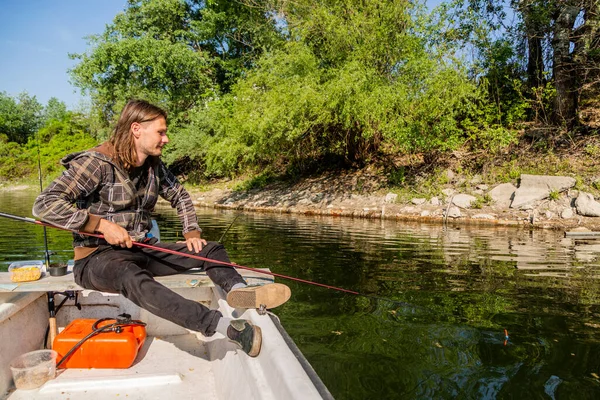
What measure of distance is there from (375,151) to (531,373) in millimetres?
16266

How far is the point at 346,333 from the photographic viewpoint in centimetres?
409

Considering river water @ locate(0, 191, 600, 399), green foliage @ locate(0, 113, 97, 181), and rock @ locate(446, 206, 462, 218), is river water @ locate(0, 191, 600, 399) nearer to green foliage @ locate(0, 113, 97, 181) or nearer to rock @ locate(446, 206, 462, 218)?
rock @ locate(446, 206, 462, 218)

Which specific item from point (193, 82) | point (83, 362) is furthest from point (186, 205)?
point (193, 82)

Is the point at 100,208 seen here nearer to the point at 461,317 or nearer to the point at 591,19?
the point at 461,317

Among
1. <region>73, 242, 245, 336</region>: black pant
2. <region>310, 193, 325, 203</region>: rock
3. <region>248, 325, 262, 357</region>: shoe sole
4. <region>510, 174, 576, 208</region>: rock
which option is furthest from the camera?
<region>310, 193, 325, 203</region>: rock

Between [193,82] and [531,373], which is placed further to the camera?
[193,82]

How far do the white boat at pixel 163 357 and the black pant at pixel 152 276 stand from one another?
120 millimetres

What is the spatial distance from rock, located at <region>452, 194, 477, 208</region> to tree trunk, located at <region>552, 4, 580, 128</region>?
4.58 meters

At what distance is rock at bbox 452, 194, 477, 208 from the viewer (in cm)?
1400

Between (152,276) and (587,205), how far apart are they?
12.7m

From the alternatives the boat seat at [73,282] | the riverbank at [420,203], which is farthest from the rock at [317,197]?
the boat seat at [73,282]

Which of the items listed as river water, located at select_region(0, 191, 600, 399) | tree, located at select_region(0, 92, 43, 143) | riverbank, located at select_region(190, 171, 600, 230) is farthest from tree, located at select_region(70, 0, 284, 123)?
tree, located at select_region(0, 92, 43, 143)

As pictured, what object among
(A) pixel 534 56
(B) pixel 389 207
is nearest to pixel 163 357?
(B) pixel 389 207

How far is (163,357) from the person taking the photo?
3.05 m
